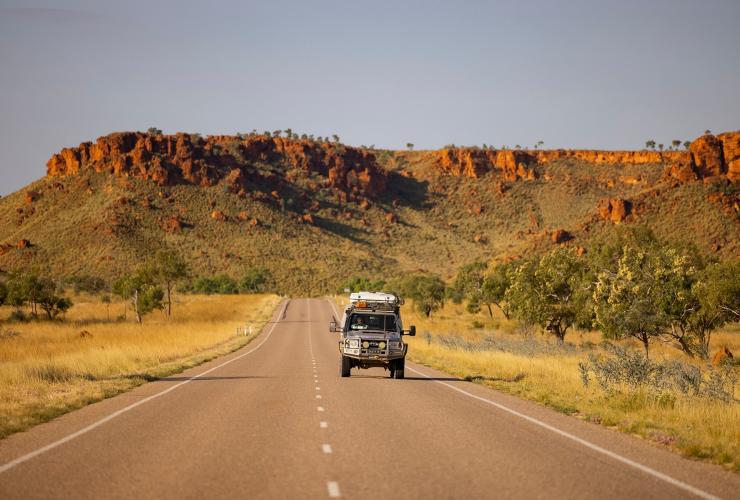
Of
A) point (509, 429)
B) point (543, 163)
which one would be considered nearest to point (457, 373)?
point (509, 429)

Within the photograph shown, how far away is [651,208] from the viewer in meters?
88.9

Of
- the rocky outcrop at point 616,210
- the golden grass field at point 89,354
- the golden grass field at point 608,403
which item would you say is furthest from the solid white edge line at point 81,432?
the rocky outcrop at point 616,210

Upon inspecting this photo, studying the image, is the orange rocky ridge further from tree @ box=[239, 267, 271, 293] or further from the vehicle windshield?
the vehicle windshield

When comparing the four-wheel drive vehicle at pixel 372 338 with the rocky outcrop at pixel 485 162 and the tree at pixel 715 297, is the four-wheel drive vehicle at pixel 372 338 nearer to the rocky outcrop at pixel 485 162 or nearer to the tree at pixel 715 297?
the tree at pixel 715 297

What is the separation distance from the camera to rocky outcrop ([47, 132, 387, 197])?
5261 inches

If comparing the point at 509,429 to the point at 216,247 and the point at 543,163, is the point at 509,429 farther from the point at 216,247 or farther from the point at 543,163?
the point at 543,163

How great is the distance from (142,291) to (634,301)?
43.8 m

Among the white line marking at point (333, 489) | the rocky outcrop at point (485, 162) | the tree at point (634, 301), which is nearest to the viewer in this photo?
the white line marking at point (333, 489)

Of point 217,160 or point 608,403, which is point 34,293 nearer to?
point 608,403

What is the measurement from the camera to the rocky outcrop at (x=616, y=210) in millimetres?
89562

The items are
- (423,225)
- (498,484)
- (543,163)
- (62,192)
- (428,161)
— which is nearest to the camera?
(498,484)

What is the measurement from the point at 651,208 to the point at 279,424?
8352 centimetres

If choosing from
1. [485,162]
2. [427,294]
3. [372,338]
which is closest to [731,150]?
[427,294]

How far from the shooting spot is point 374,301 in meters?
26.0
